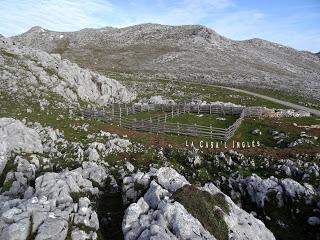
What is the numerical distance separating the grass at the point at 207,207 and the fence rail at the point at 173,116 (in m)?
22.8

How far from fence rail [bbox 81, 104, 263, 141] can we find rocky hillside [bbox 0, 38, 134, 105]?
611 centimetres

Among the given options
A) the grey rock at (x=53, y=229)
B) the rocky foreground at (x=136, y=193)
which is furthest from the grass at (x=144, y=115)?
the grey rock at (x=53, y=229)

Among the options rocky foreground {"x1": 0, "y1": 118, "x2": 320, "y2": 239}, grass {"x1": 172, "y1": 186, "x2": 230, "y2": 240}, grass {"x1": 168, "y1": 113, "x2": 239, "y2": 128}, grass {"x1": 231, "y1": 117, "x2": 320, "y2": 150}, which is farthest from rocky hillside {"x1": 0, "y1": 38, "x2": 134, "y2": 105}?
grass {"x1": 172, "y1": 186, "x2": 230, "y2": 240}

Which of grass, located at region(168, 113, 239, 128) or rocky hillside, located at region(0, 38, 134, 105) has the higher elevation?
rocky hillside, located at region(0, 38, 134, 105)

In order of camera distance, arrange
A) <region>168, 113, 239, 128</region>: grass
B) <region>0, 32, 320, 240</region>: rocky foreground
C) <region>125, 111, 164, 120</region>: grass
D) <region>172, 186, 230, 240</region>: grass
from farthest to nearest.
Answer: <region>125, 111, 164, 120</region>: grass
<region>168, 113, 239, 128</region>: grass
<region>172, 186, 230, 240</region>: grass
<region>0, 32, 320, 240</region>: rocky foreground

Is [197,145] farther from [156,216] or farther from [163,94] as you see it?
[163,94]

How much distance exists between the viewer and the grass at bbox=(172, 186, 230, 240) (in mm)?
20562

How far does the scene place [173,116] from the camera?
200ft

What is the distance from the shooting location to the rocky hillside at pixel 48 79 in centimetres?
5652

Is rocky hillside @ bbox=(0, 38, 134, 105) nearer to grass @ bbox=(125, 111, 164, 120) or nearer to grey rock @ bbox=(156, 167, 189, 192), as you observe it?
grass @ bbox=(125, 111, 164, 120)

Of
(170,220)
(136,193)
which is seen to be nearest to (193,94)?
(136,193)

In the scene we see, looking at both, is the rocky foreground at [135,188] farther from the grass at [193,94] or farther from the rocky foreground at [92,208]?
the grass at [193,94]

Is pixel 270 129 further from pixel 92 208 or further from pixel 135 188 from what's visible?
pixel 92 208

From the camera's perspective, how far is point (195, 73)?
145 metres
